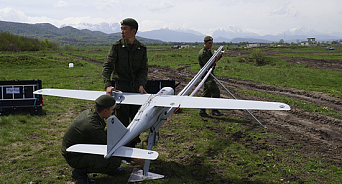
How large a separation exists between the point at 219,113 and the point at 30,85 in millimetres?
8716

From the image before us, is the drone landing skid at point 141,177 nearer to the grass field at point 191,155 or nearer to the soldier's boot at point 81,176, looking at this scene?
the grass field at point 191,155

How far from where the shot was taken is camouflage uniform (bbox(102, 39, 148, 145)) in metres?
5.61

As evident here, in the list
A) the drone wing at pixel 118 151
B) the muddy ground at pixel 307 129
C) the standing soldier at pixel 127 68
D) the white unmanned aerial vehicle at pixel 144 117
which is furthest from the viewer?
the muddy ground at pixel 307 129

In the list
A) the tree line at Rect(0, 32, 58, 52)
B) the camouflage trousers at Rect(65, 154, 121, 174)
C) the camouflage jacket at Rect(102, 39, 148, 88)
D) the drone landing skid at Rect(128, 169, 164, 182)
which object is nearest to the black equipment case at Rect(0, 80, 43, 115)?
the camouflage jacket at Rect(102, 39, 148, 88)

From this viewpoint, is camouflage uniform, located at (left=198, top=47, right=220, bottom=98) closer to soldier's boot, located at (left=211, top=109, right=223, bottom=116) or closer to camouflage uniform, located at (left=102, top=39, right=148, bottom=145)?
soldier's boot, located at (left=211, top=109, right=223, bottom=116)

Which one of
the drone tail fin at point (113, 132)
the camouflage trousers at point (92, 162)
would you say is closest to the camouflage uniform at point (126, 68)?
the camouflage trousers at point (92, 162)

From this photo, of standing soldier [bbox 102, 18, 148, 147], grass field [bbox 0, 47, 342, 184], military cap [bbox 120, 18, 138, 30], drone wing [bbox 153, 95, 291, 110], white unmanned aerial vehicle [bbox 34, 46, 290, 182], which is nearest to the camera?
white unmanned aerial vehicle [bbox 34, 46, 290, 182]

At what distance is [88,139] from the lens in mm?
4297

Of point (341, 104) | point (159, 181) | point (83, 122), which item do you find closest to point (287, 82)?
point (341, 104)

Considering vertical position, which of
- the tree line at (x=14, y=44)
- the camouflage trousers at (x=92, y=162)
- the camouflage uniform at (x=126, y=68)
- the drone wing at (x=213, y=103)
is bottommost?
the camouflage trousers at (x=92, y=162)

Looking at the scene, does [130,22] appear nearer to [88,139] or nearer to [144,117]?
[144,117]

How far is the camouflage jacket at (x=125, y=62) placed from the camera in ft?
18.4

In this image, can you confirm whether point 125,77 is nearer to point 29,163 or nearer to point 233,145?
point 29,163

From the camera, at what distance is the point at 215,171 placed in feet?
17.6
